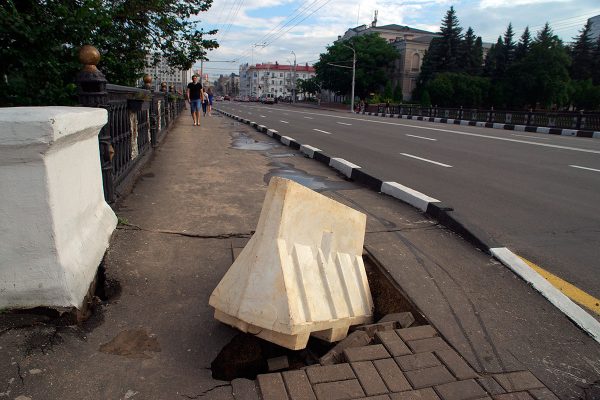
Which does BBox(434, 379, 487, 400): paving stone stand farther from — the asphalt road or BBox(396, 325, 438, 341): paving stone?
the asphalt road

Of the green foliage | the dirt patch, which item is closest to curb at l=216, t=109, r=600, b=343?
the dirt patch

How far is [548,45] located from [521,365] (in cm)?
6542

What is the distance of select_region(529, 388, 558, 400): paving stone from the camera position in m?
1.78

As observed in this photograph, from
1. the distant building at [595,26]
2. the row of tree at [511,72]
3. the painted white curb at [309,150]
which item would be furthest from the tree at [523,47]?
the painted white curb at [309,150]

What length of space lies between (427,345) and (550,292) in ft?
3.79

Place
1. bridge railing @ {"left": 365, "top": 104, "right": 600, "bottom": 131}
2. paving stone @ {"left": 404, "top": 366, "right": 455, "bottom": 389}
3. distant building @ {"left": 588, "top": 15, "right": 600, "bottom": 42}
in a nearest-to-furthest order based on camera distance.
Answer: paving stone @ {"left": 404, "top": 366, "right": 455, "bottom": 389} → bridge railing @ {"left": 365, "top": 104, "right": 600, "bottom": 131} → distant building @ {"left": 588, "top": 15, "right": 600, "bottom": 42}

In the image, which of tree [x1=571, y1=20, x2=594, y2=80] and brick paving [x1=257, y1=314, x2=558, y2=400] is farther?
tree [x1=571, y1=20, x2=594, y2=80]

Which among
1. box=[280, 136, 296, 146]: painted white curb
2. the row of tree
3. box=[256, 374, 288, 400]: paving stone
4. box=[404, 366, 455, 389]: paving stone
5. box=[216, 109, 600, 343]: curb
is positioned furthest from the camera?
the row of tree

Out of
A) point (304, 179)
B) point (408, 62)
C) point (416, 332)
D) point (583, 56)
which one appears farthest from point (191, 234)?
point (408, 62)

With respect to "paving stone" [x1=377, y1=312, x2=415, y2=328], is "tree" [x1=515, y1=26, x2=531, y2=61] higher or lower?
higher

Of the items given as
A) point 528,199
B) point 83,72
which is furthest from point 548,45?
point 83,72

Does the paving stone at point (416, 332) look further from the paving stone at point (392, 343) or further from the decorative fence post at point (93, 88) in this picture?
the decorative fence post at point (93, 88)

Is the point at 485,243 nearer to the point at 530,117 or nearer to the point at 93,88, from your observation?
the point at 93,88

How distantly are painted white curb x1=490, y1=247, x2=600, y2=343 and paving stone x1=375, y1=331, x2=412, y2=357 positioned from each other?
1.09 metres
